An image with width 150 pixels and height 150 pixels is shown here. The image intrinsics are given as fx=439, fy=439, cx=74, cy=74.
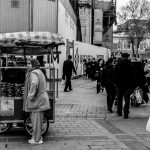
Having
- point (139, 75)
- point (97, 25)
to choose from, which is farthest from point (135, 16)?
point (139, 75)

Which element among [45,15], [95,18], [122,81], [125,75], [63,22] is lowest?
[122,81]

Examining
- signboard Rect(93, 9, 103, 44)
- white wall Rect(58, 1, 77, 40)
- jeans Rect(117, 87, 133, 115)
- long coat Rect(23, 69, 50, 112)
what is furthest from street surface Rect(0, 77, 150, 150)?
signboard Rect(93, 9, 103, 44)

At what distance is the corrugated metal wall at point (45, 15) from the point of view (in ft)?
89.3

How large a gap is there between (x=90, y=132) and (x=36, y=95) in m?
1.82

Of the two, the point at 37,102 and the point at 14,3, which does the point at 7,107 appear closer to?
the point at 37,102

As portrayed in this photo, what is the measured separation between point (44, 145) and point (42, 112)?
0.64 metres

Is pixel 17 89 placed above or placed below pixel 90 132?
above

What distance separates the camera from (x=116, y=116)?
39.0ft

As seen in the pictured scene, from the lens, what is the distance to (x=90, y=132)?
9.34 m

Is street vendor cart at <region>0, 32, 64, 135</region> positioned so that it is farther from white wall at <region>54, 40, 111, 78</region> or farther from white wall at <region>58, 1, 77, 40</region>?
white wall at <region>58, 1, 77, 40</region>

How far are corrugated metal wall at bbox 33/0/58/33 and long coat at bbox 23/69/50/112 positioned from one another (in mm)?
19232

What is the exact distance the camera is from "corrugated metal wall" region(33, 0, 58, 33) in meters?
27.2

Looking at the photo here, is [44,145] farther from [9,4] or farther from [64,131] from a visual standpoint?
[9,4]

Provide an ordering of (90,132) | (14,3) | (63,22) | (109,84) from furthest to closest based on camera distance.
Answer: (63,22)
(14,3)
(109,84)
(90,132)
